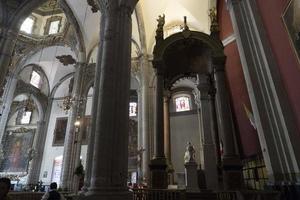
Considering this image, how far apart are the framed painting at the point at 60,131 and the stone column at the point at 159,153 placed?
51.3 feet

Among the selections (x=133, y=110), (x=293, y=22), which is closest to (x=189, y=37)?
(x=293, y=22)

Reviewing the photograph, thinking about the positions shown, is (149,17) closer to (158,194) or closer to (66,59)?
(66,59)

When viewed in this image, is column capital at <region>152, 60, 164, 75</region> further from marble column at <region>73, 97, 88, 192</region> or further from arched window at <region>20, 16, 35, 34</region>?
arched window at <region>20, 16, 35, 34</region>

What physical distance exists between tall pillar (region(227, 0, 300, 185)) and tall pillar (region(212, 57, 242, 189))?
1049mm

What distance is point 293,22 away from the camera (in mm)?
4512

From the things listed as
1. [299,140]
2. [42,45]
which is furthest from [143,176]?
[42,45]

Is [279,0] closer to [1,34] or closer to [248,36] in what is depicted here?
[248,36]

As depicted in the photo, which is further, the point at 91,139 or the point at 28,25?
the point at 28,25

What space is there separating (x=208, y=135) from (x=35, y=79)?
61.0 ft

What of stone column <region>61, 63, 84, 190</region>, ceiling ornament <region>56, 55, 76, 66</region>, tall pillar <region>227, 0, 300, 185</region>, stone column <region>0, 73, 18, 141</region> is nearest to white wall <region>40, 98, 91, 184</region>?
ceiling ornament <region>56, 55, 76, 66</region>

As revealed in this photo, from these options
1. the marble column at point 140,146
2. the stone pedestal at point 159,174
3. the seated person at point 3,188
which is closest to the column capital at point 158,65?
the stone pedestal at point 159,174

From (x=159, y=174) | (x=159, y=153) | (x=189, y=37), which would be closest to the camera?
(x=159, y=174)

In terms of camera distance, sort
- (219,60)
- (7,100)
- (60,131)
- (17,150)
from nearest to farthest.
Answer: (219,60) → (7,100) → (17,150) → (60,131)

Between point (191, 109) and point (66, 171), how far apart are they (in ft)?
38.1
